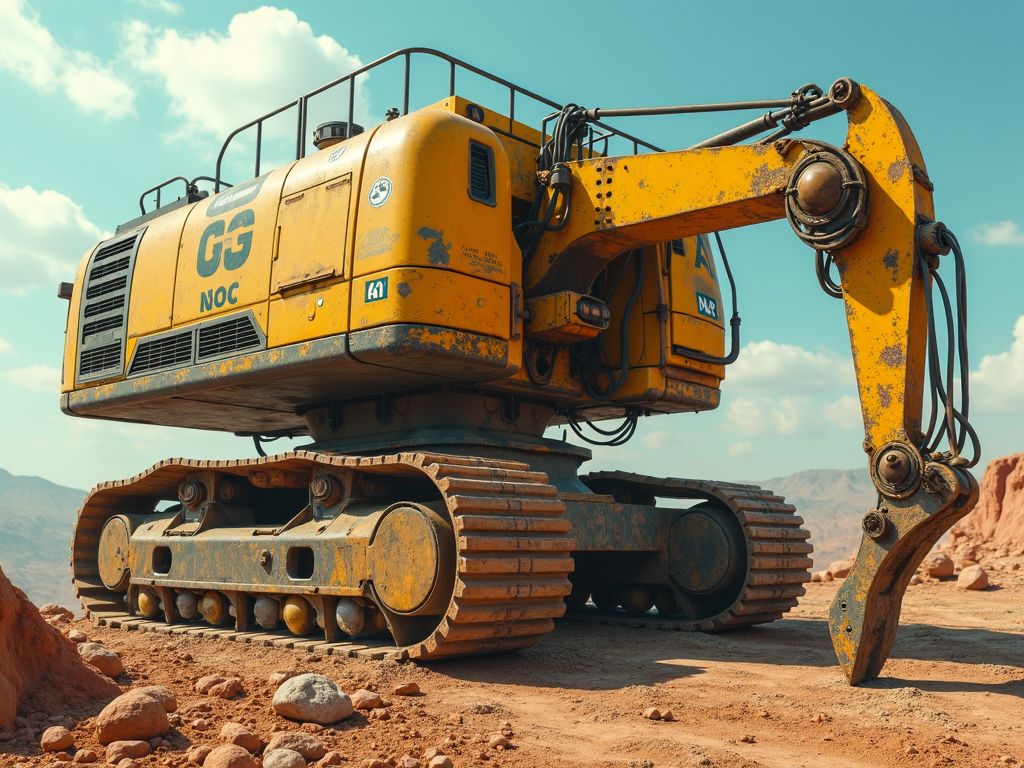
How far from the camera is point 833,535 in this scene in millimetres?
87812

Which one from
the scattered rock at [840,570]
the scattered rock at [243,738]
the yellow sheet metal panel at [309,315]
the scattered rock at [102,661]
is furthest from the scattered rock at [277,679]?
the scattered rock at [840,570]

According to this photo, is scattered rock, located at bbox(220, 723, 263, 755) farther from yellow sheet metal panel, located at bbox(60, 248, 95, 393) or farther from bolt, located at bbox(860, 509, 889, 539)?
yellow sheet metal panel, located at bbox(60, 248, 95, 393)

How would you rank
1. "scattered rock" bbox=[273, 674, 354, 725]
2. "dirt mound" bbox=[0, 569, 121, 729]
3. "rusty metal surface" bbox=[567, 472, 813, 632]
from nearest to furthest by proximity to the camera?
1. "scattered rock" bbox=[273, 674, 354, 725]
2. "dirt mound" bbox=[0, 569, 121, 729]
3. "rusty metal surface" bbox=[567, 472, 813, 632]

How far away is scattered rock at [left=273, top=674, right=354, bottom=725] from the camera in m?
4.66

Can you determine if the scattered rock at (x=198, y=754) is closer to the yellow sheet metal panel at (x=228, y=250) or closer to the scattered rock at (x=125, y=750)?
the scattered rock at (x=125, y=750)

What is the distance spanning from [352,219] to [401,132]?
0.74 meters

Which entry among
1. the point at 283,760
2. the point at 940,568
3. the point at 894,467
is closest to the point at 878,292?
the point at 894,467

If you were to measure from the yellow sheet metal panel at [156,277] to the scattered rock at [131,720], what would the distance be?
522cm

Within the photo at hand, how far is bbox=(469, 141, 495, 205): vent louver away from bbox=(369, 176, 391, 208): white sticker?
62 centimetres

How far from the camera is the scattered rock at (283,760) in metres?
3.92

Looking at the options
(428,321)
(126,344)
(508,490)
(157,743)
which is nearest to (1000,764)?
(508,490)

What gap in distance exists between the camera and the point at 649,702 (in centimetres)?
534

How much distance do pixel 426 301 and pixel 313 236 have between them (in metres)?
1.38

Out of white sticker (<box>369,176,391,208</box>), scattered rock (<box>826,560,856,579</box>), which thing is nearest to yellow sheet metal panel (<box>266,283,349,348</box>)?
white sticker (<box>369,176,391,208</box>)
